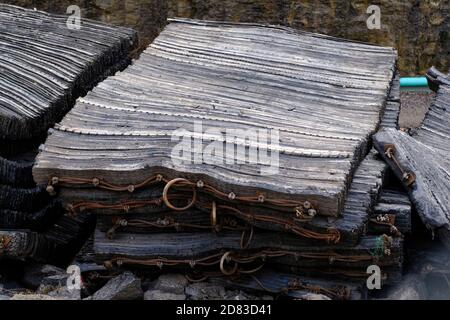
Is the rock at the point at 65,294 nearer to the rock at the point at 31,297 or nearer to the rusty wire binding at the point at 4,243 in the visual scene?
the rock at the point at 31,297

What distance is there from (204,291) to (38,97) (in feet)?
9.34

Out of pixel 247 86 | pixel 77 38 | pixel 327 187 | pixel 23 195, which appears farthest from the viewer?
pixel 77 38

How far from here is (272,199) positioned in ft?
21.3

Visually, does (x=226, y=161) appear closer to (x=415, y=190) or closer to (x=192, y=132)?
(x=192, y=132)

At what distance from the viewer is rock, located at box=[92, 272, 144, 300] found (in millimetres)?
6766

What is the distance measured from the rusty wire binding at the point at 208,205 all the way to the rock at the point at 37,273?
0.98 meters

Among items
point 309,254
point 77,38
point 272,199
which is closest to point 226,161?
point 272,199

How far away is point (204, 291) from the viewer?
6926 millimetres

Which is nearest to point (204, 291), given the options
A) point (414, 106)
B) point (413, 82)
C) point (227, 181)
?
point (227, 181)

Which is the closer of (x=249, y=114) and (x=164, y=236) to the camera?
(x=164, y=236)

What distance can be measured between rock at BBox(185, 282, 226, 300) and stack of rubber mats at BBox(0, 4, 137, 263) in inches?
70.5

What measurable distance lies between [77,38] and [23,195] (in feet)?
7.96

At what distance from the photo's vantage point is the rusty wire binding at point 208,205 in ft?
21.1

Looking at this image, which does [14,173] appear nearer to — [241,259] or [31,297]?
[31,297]
